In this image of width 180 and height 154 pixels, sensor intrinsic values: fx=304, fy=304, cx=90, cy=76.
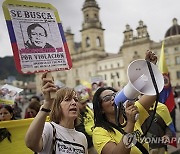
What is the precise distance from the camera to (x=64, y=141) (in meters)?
2.15

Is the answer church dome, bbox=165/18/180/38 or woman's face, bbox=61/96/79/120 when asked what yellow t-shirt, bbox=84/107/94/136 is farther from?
church dome, bbox=165/18/180/38

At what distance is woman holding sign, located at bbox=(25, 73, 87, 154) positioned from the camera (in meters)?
1.89

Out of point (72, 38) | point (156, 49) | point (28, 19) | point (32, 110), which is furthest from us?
point (72, 38)

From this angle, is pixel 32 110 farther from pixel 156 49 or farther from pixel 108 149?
pixel 156 49

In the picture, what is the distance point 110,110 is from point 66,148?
642mm

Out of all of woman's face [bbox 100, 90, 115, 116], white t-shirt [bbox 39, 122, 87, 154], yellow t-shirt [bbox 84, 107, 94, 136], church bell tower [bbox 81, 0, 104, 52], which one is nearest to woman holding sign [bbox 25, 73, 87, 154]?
white t-shirt [bbox 39, 122, 87, 154]

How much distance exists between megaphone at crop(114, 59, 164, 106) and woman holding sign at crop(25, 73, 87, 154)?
403 millimetres

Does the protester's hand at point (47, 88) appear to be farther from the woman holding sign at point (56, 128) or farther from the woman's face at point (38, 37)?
the woman's face at point (38, 37)

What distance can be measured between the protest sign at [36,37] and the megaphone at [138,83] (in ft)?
1.68

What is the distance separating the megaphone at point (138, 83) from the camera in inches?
79.3

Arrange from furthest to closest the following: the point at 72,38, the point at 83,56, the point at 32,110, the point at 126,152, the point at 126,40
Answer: the point at 72,38, the point at 83,56, the point at 126,40, the point at 32,110, the point at 126,152

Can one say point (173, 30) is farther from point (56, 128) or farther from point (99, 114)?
point (56, 128)

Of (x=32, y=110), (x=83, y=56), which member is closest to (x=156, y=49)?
(x=83, y=56)

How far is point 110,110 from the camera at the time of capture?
2.63 m
